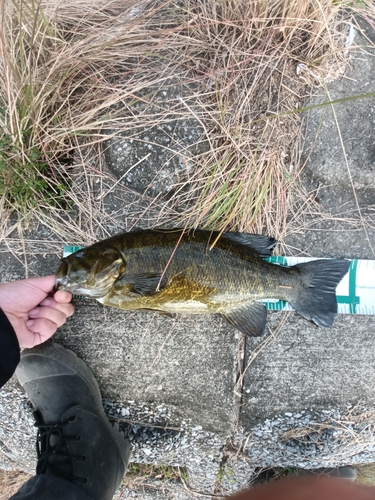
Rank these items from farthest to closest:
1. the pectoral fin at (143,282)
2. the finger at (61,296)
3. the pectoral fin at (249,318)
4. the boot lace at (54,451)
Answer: the boot lace at (54,451) < the pectoral fin at (249,318) < the finger at (61,296) < the pectoral fin at (143,282)

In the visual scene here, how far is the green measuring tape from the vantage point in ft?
9.55

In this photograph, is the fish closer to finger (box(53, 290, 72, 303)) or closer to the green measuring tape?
finger (box(53, 290, 72, 303))

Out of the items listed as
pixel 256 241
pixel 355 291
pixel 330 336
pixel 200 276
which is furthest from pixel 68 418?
pixel 355 291

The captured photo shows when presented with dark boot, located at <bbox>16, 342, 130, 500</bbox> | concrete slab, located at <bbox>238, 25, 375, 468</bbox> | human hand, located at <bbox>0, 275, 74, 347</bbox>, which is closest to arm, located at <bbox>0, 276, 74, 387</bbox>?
human hand, located at <bbox>0, 275, 74, 347</bbox>

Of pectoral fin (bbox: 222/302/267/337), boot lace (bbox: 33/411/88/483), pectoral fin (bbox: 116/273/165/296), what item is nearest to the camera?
pectoral fin (bbox: 116/273/165/296)

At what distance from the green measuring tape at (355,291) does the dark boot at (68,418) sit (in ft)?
5.14

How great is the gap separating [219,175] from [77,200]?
1110mm

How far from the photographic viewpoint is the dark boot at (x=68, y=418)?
9.43 feet

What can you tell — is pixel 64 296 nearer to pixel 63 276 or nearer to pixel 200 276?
pixel 63 276

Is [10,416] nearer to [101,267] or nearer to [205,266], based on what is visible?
[101,267]

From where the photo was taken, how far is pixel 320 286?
2.69m

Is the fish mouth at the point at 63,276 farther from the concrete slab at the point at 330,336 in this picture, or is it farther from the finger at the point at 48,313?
the concrete slab at the point at 330,336

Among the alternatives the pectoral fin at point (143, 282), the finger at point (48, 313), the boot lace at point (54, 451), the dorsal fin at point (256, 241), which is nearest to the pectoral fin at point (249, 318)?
the dorsal fin at point (256, 241)

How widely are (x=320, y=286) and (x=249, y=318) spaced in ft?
1.84
